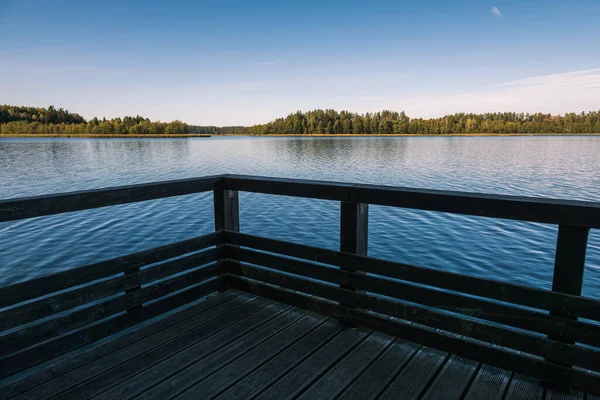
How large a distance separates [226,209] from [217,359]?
139 cm

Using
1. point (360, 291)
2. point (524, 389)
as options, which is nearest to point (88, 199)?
point (360, 291)

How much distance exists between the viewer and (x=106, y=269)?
2.64 m

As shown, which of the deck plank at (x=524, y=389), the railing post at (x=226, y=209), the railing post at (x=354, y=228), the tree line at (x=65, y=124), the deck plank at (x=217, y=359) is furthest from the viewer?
the tree line at (x=65, y=124)

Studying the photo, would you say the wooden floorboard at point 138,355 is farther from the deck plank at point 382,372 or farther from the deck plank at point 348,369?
the deck plank at point 382,372

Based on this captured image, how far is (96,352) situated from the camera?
2645mm

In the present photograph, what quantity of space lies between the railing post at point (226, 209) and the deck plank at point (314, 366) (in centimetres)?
139

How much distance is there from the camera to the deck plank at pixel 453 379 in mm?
2135

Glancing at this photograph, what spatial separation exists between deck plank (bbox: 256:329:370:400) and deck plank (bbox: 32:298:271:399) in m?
0.80

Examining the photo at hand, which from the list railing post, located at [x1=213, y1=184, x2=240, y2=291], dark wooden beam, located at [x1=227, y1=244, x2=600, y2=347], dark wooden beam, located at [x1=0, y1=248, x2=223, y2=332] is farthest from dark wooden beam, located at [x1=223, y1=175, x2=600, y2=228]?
dark wooden beam, located at [x1=0, y1=248, x2=223, y2=332]

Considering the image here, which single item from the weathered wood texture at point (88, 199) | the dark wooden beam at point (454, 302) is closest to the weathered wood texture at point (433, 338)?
the dark wooden beam at point (454, 302)

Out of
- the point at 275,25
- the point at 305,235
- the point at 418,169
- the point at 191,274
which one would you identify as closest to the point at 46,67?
the point at 275,25

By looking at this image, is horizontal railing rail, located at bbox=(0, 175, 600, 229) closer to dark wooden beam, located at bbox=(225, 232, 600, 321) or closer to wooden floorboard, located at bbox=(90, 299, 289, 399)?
dark wooden beam, located at bbox=(225, 232, 600, 321)

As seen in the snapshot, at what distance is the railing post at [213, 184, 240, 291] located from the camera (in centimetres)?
343

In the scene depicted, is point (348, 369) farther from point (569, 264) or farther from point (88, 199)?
point (88, 199)
